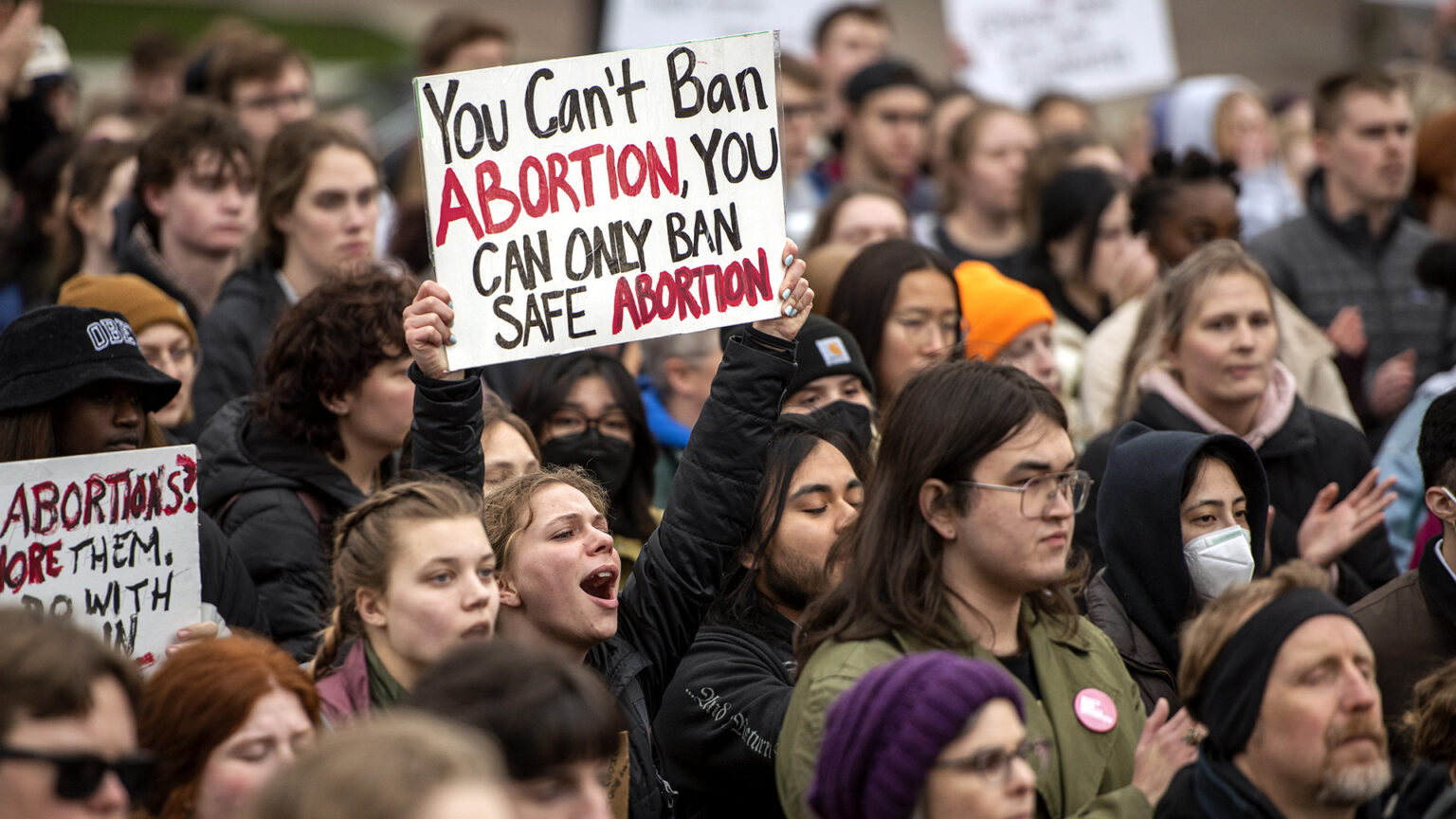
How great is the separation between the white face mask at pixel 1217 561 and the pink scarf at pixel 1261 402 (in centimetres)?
131

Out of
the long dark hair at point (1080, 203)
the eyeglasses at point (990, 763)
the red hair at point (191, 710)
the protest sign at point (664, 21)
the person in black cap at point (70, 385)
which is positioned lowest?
the eyeglasses at point (990, 763)

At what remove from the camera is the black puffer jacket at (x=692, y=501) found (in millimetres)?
4570

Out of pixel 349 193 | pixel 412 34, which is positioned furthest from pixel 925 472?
pixel 412 34

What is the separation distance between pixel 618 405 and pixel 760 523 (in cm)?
140

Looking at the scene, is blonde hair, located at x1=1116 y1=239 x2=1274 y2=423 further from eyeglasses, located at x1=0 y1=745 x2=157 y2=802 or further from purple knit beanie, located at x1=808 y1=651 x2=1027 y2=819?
eyeglasses, located at x1=0 y1=745 x2=157 y2=802

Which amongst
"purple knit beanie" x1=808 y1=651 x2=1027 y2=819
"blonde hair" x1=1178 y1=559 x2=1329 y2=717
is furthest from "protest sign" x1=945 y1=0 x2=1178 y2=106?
"purple knit beanie" x1=808 y1=651 x2=1027 y2=819

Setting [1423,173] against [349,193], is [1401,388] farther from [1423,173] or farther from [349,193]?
→ [349,193]

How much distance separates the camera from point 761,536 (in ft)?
15.9

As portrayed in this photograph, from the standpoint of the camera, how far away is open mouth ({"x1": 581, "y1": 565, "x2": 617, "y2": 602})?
14.6 ft

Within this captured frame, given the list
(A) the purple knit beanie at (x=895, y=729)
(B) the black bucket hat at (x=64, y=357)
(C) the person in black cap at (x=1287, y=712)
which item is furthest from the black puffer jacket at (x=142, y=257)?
(C) the person in black cap at (x=1287, y=712)

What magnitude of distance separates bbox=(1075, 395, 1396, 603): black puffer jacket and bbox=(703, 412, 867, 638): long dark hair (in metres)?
1.36

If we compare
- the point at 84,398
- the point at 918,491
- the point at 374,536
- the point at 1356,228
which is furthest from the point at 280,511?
the point at 1356,228

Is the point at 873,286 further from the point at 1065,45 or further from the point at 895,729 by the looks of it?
the point at 1065,45

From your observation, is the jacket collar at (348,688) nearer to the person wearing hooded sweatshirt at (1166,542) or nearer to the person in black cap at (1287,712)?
the person in black cap at (1287,712)
